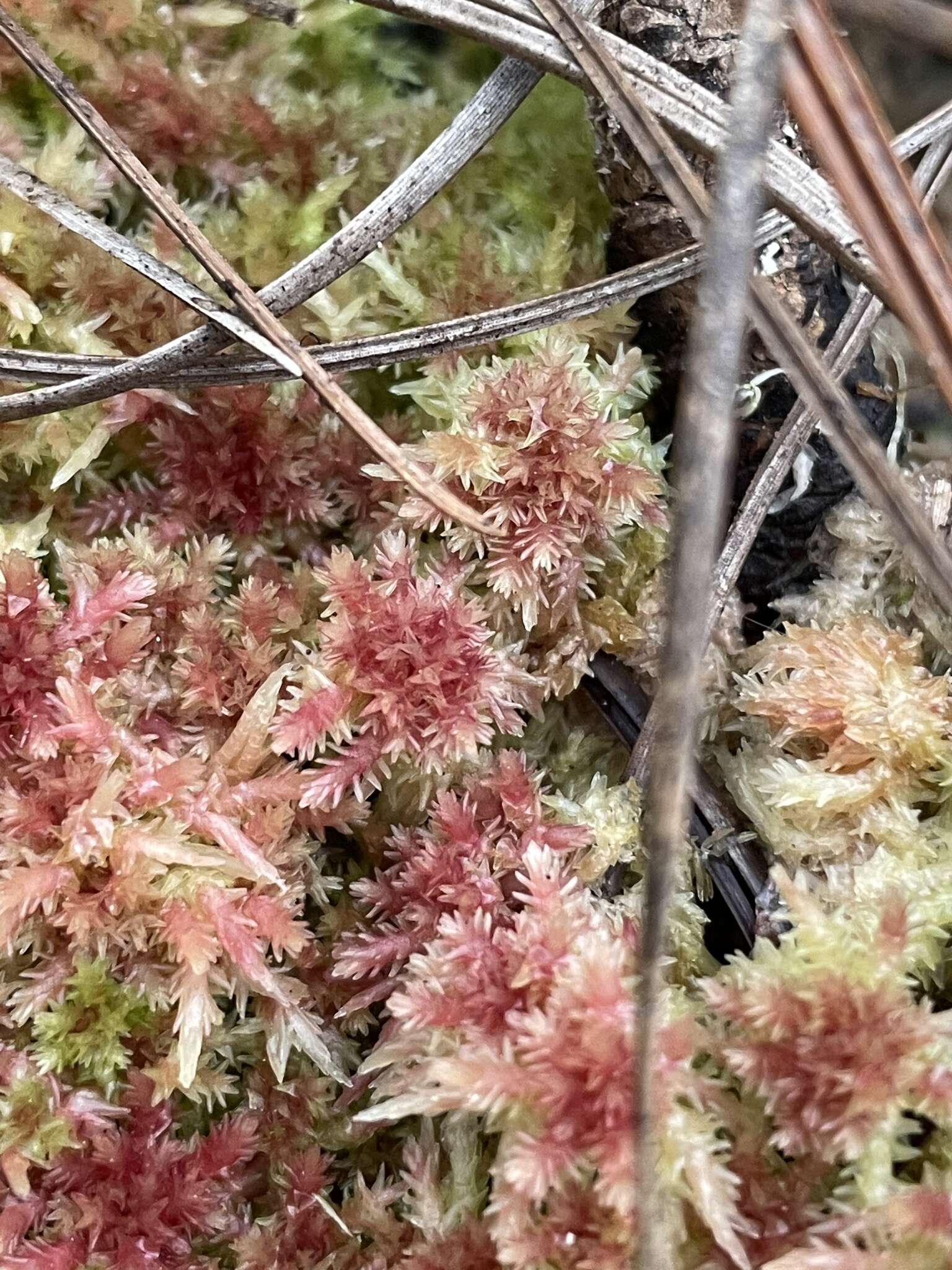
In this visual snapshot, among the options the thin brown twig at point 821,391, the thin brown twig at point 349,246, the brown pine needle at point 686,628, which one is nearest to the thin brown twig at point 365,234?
the thin brown twig at point 349,246

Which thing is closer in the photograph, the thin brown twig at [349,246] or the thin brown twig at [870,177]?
the thin brown twig at [870,177]

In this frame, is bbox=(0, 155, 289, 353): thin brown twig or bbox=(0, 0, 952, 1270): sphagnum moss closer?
bbox=(0, 0, 952, 1270): sphagnum moss

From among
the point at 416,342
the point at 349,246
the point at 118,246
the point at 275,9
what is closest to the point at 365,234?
the point at 349,246

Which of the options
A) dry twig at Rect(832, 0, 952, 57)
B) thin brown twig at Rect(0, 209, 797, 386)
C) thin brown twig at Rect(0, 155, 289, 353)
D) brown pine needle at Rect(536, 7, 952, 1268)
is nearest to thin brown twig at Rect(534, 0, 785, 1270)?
brown pine needle at Rect(536, 7, 952, 1268)

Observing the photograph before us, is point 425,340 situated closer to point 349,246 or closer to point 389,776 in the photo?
point 349,246

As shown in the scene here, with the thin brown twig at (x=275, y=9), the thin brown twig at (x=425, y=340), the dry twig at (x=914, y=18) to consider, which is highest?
the thin brown twig at (x=275, y=9)

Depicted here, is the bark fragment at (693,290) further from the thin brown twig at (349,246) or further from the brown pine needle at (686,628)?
the brown pine needle at (686,628)

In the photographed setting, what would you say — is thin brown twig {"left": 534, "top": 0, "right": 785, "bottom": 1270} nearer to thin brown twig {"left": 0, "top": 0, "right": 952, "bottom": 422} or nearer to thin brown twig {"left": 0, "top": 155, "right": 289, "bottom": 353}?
thin brown twig {"left": 0, "top": 0, "right": 952, "bottom": 422}
